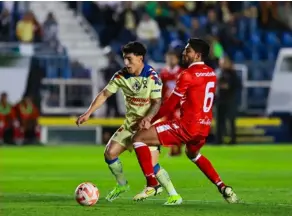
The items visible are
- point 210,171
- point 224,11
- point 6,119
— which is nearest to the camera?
point 210,171

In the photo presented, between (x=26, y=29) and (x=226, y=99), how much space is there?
18.8ft

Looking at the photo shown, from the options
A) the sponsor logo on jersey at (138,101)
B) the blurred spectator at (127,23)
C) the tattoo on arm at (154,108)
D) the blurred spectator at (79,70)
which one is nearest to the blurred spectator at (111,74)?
the blurred spectator at (79,70)

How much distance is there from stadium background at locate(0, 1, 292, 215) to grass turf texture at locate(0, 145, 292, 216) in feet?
5.01

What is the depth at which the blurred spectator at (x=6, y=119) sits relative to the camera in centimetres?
2497

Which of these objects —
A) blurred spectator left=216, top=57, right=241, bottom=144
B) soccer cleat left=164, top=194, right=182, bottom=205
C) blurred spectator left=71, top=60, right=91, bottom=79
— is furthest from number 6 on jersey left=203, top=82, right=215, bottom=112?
blurred spectator left=71, top=60, right=91, bottom=79

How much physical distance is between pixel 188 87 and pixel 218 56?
16647mm

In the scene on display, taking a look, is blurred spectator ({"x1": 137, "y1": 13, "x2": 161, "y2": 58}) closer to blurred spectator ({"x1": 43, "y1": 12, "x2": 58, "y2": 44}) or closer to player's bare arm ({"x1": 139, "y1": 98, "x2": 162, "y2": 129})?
blurred spectator ({"x1": 43, "y1": 12, "x2": 58, "y2": 44})

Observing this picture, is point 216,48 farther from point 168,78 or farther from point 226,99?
point 168,78

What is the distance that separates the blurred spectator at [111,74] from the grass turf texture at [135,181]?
175 cm

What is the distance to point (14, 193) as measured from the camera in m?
11.7

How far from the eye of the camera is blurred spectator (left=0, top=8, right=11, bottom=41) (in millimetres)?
26938

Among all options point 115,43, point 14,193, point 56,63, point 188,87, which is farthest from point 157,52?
point 188,87

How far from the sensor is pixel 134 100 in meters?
10.2

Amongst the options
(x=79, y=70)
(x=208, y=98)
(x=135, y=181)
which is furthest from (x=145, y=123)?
(x=79, y=70)
